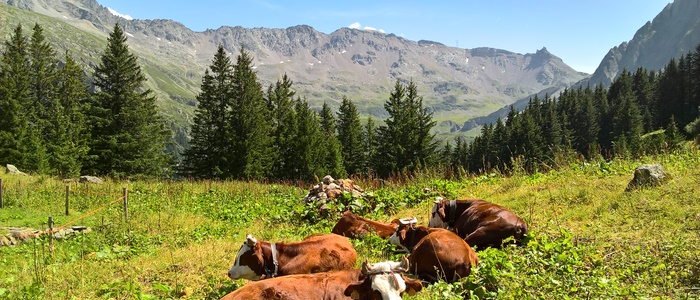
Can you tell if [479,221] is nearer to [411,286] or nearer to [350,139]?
[411,286]

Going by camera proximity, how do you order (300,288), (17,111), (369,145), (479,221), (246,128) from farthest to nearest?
(369,145) < (246,128) < (17,111) < (479,221) < (300,288)

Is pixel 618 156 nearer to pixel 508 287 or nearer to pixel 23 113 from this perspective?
pixel 508 287

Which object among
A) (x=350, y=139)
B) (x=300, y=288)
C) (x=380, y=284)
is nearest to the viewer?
(x=380, y=284)

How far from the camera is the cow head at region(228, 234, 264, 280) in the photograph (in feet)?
22.1

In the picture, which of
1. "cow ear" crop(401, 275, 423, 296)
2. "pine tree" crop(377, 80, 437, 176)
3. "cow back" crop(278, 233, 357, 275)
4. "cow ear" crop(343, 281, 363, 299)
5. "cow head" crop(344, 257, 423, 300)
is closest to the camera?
"cow head" crop(344, 257, 423, 300)

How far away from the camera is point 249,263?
6.81 m

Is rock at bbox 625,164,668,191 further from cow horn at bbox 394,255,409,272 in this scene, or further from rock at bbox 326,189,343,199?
rock at bbox 326,189,343,199

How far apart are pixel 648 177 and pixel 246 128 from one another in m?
37.6

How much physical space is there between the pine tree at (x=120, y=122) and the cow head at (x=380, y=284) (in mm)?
37060

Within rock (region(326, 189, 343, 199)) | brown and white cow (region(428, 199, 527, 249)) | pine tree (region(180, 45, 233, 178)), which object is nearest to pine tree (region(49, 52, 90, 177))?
pine tree (region(180, 45, 233, 178))

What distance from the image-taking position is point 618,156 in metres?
13.9

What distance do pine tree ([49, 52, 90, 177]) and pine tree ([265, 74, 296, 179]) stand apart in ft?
65.7

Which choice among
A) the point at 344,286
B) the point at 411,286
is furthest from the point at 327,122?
the point at 411,286

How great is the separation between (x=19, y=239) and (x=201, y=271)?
7.93 meters
